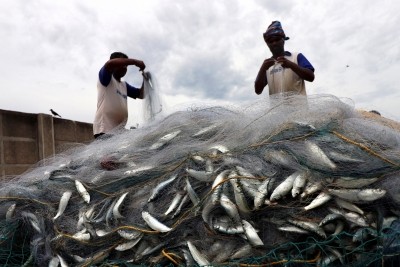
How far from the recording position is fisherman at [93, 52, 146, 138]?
4.36 metres

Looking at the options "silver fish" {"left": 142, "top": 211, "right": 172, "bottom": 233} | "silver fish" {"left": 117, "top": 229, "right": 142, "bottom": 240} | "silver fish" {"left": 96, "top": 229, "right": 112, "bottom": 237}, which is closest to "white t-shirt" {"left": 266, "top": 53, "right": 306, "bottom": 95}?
"silver fish" {"left": 142, "top": 211, "right": 172, "bottom": 233}

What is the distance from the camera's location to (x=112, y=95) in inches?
177

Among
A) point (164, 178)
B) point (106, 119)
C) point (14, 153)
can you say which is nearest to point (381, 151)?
point (164, 178)

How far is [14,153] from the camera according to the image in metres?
6.30

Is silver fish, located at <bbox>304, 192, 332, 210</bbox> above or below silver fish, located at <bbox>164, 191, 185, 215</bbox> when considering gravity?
below

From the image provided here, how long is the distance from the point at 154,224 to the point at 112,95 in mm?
2254

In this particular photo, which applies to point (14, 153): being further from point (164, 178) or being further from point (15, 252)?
point (164, 178)

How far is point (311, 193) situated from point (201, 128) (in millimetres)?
1416

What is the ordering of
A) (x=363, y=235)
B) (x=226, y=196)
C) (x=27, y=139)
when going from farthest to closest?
(x=27, y=139), (x=226, y=196), (x=363, y=235)

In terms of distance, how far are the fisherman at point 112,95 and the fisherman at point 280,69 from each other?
5.40 ft

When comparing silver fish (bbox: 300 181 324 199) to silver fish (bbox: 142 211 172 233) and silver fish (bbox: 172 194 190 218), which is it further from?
silver fish (bbox: 142 211 172 233)

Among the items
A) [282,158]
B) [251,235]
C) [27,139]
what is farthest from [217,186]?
[27,139]

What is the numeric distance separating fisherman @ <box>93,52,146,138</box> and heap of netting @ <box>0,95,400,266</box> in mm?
800

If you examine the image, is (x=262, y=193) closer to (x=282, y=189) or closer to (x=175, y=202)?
(x=282, y=189)
